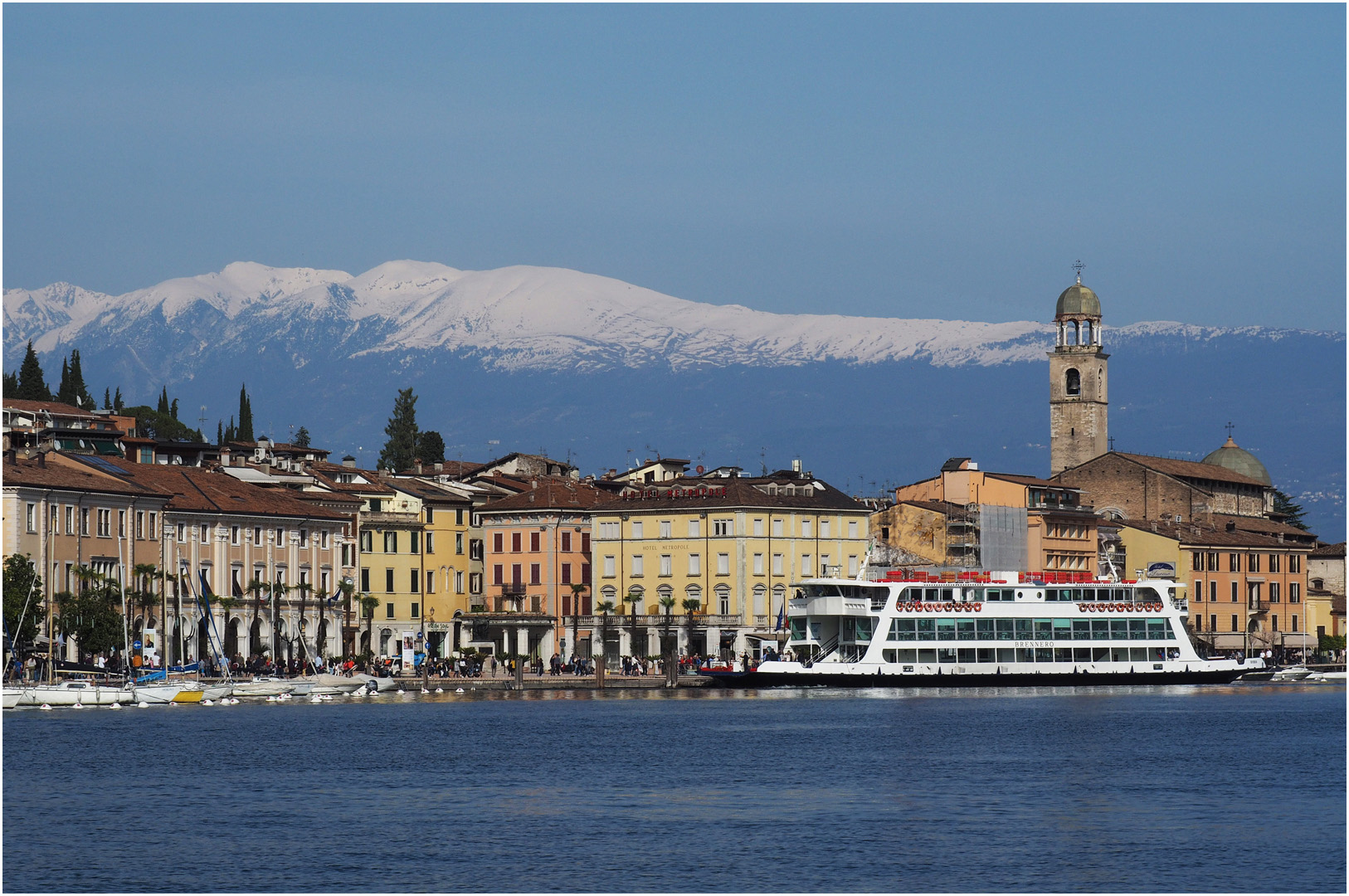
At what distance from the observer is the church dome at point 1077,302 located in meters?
174

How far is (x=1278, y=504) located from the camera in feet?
583

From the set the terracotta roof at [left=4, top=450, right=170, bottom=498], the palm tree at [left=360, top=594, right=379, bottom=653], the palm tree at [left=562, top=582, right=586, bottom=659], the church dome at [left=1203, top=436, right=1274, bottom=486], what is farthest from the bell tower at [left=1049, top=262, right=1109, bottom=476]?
the terracotta roof at [left=4, top=450, right=170, bottom=498]

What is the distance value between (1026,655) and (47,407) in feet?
162

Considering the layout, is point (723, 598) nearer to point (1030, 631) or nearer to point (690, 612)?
point (690, 612)

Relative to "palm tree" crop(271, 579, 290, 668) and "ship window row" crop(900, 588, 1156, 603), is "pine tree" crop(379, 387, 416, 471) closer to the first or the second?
"palm tree" crop(271, 579, 290, 668)

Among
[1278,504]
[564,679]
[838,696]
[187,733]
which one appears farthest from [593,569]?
[1278,504]

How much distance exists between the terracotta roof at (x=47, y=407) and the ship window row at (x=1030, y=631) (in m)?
41.5

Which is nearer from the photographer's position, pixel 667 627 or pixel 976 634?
pixel 976 634

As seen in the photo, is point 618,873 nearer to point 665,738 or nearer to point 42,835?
point 42,835

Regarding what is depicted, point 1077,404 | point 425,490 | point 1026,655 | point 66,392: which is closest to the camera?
point 1026,655

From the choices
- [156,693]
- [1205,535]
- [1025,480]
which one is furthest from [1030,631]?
[1205,535]

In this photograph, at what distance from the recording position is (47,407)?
395 feet

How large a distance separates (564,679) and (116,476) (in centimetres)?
2123

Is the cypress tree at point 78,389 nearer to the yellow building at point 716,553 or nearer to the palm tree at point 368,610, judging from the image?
the palm tree at point 368,610
